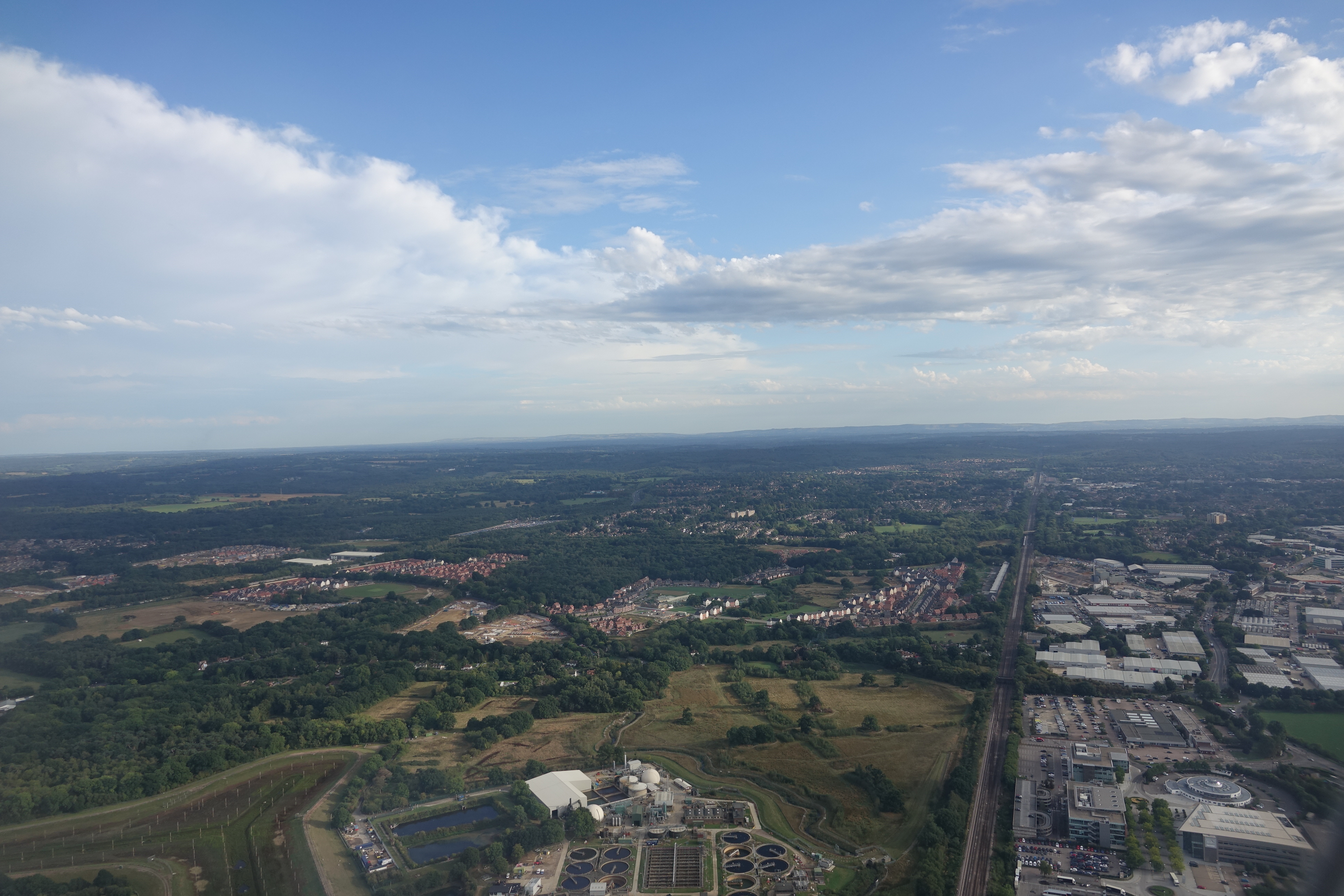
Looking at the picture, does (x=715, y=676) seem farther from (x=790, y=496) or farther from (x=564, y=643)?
(x=790, y=496)

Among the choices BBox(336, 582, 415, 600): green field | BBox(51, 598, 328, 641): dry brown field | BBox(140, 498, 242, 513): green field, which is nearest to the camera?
BBox(51, 598, 328, 641): dry brown field

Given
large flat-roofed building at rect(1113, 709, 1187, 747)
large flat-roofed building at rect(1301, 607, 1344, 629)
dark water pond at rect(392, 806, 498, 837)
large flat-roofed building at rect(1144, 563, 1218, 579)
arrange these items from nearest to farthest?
dark water pond at rect(392, 806, 498, 837) < large flat-roofed building at rect(1113, 709, 1187, 747) < large flat-roofed building at rect(1301, 607, 1344, 629) < large flat-roofed building at rect(1144, 563, 1218, 579)

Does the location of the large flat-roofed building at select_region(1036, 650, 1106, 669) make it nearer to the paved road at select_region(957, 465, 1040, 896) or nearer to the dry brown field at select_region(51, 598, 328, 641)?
the paved road at select_region(957, 465, 1040, 896)

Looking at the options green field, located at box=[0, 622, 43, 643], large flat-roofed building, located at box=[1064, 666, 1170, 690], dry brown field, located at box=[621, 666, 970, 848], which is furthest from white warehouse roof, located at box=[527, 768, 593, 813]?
green field, located at box=[0, 622, 43, 643]

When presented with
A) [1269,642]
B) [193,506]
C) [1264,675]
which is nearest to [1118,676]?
[1264,675]

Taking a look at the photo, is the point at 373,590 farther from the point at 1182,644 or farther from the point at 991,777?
the point at 1182,644

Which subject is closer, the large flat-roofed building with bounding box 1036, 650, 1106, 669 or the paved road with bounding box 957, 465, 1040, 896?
the paved road with bounding box 957, 465, 1040, 896
